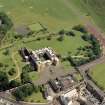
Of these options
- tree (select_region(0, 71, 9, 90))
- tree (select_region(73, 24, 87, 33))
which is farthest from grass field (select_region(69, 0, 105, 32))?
tree (select_region(0, 71, 9, 90))

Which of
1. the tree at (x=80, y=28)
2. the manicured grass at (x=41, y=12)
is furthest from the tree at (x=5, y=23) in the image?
the tree at (x=80, y=28)

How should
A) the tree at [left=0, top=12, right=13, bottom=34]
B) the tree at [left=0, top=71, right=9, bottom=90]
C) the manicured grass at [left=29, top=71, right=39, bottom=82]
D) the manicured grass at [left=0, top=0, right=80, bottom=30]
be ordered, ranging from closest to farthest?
1. the tree at [left=0, top=71, right=9, bottom=90]
2. the manicured grass at [left=29, top=71, right=39, bottom=82]
3. the tree at [left=0, top=12, right=13, bottom=34]
4. the manicured grass at [left=0, top=0, right=80, bottom=30]

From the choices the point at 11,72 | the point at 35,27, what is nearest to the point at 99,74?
the point at 11,72

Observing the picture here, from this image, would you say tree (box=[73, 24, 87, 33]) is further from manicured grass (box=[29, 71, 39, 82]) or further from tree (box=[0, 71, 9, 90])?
tree (box=[0, 71, 9, 90])

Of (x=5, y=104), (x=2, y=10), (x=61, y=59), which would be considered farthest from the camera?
(x=2, y=10)

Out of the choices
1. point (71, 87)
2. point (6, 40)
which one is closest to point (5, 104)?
point (71, 87)

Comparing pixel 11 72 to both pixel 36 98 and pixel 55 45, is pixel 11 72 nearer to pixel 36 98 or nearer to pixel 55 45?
pixel 36 98

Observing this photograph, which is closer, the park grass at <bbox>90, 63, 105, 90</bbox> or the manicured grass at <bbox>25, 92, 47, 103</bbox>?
the manicured grass at <bbox>25, 92, 47, 103</bbox>

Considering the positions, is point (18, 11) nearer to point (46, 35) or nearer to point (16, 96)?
point (46, 35)
